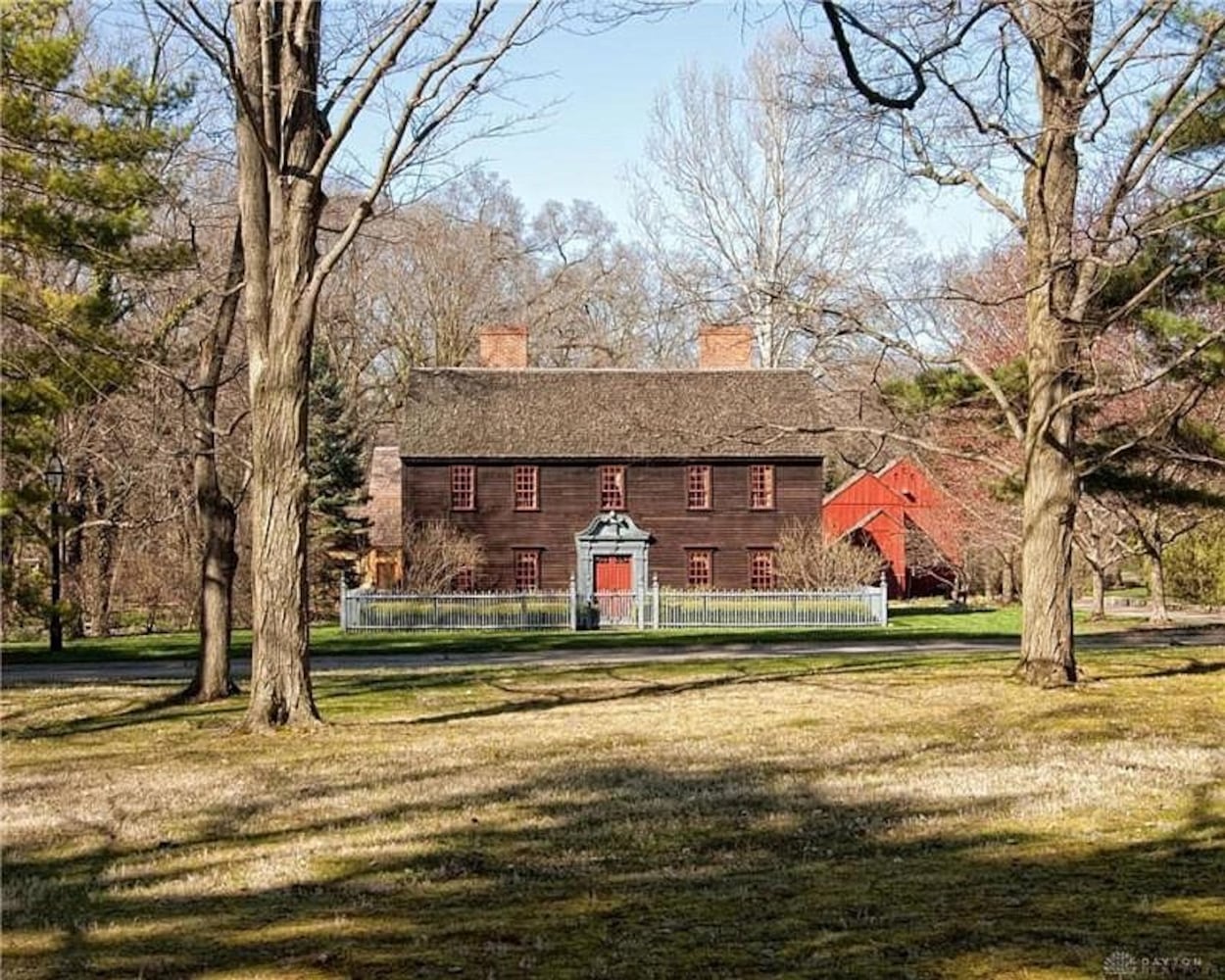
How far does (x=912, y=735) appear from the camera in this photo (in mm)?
13664

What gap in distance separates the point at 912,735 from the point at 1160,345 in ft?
23.8

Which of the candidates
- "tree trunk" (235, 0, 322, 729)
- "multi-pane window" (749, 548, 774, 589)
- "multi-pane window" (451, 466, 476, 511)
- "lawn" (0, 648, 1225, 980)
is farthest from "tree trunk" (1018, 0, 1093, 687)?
"multi-pane window" (451, 466, 476, 511)

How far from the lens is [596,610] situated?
137 feet

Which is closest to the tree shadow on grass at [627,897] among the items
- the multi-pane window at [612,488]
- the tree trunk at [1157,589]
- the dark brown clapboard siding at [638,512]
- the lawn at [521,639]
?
the lawn at [521,639]

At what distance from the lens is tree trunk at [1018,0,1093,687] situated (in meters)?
17.4

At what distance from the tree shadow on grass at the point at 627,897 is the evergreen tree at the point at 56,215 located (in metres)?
7.40

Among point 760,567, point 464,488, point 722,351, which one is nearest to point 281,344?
point 464,488

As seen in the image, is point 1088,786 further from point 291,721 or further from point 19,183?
point 19,183

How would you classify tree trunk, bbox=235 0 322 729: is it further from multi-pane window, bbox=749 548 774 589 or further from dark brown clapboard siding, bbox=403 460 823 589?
multi-pane window, bbox=749 548 774 589

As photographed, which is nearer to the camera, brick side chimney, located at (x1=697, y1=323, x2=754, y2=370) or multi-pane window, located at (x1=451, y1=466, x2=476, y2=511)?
multi-pane window, located at (x1=451, y1=466, x2=476, y2=511)

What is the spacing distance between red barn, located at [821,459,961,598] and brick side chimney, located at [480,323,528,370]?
11.4m

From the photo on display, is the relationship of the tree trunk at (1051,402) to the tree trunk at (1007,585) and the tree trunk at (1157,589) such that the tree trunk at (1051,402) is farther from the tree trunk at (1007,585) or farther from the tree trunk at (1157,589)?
the tree trunk at (1007,585)

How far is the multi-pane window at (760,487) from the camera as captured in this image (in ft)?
159

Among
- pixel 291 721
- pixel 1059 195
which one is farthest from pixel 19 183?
pixel 1059 195
